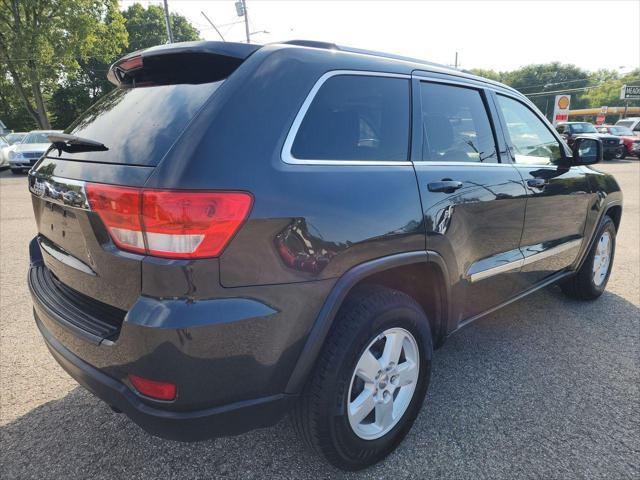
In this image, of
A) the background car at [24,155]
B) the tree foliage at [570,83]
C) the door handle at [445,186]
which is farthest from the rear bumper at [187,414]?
the tree foliage at [570,83]

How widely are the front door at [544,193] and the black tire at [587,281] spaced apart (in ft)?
1.16

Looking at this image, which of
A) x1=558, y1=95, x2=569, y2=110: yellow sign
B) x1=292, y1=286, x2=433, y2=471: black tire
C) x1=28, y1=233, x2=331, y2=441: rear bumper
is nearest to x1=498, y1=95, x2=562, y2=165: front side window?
x1=292, y1=286, x2=433, y2=471: black tire

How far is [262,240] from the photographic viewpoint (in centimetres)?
153

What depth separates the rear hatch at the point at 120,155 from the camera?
158 cm

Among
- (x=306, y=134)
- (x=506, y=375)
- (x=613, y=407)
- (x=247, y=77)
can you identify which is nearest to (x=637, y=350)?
(x=613, y=407)

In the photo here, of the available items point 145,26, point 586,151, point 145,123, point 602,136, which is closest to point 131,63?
point 145,123

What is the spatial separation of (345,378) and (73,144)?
1528 millimetres

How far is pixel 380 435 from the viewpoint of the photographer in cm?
206

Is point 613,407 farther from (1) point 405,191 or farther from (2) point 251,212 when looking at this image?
(2) point 251,212

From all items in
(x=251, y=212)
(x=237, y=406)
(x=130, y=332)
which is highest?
(x=251, y=212)

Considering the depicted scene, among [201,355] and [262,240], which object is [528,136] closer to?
[262,240]

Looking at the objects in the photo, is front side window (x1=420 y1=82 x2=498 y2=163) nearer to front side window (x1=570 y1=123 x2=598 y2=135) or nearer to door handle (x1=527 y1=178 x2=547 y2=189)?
door handle (x1=527 y1=178 x2=547 y2=189)

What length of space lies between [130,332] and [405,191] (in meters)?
1.27

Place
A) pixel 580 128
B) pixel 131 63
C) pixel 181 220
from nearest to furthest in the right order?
pixel 181 220 < pixel 131 63 < pixel 580 128
